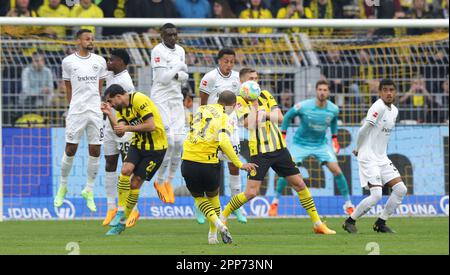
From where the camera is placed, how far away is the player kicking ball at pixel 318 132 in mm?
19969

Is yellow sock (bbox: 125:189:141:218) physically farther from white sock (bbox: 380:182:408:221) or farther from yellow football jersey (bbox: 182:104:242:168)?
white sock (bbox: 380:182:408:221)

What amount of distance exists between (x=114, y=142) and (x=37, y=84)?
3.83m

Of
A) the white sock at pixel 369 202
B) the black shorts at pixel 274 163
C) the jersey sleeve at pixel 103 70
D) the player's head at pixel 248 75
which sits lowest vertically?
the white sock at pixel 369 202

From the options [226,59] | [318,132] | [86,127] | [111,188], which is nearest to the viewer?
[226,59]

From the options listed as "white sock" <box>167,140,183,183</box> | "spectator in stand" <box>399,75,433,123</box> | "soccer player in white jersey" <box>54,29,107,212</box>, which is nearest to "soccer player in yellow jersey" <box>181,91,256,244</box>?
"soccer player in white jersey" <box>54,29,107,212</box>

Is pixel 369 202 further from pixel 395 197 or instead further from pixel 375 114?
pixel 375 114

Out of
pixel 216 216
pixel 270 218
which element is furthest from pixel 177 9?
pixel 216 216

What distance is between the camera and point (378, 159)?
16.8 meters

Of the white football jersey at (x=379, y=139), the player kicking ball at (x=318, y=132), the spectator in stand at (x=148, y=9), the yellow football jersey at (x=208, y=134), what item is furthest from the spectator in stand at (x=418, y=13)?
the yellow football jersey at (x=208, y=134)

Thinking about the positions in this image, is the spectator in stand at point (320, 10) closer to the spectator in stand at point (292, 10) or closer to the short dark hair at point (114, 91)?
the spectator in stand at point (292, 10)

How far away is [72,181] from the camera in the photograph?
836 inches

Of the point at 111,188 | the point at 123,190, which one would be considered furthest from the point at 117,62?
the point at 123,190

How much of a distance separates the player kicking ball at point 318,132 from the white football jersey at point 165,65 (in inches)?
89.8
